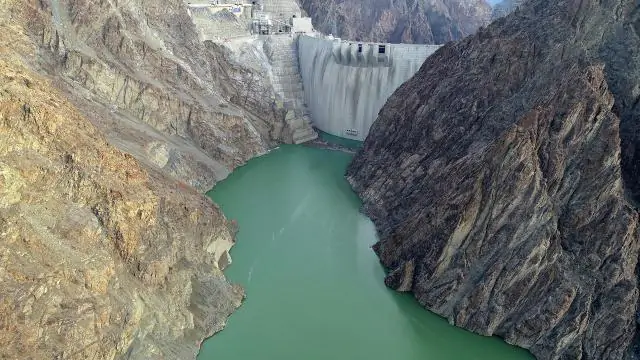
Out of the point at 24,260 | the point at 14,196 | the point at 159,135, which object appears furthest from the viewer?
the point at 159,135

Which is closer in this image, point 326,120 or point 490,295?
point 490,295

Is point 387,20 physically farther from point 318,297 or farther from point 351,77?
point 318,297

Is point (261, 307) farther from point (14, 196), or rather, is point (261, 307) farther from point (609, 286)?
point (609, 286)

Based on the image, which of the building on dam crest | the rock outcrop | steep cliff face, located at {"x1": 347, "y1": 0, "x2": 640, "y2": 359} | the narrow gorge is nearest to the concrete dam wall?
the building on dam crest

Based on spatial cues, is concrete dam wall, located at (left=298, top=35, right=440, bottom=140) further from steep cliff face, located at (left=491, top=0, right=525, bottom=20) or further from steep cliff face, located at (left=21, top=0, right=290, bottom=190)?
steep cliff face, located at (left=491, top=0, right=525, bottom=20)

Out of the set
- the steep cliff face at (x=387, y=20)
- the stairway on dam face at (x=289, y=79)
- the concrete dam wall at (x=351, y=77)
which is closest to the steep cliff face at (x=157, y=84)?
the stairway on dam face at (x=289, y=79)

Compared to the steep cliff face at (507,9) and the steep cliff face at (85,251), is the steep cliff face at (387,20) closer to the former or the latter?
the steep cliff face at (507,9)

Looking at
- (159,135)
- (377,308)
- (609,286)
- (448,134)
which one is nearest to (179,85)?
(159,135)

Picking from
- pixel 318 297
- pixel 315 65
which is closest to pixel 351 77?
pixel 315 65
